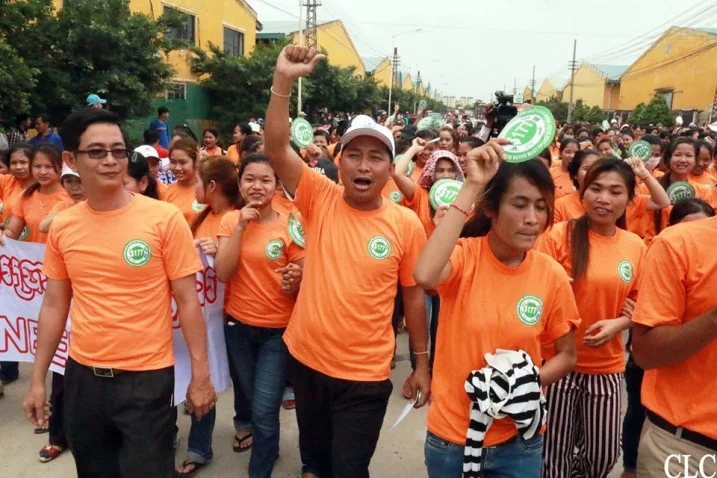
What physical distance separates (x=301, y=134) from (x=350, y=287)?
12.8 ft

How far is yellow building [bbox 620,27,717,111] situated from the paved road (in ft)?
125

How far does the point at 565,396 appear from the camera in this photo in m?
2.69

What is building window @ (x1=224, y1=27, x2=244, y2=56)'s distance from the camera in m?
22.4

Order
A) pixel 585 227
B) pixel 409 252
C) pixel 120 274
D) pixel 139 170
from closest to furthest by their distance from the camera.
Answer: pixel 120 274
pixel 409 252
pixel 585 227
pixel 139 170

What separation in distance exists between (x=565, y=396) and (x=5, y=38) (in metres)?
10.8

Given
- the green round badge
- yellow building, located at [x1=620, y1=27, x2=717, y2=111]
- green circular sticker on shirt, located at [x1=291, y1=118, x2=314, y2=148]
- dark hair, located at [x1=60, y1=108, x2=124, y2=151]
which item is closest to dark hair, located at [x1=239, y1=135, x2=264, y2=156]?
green circular sticker on shirt, located at [x1=291, y1=118, x2=314, y2=148]

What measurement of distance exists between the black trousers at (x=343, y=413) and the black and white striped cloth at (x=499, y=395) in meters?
0.53

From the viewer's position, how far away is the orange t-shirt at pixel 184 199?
161 inches

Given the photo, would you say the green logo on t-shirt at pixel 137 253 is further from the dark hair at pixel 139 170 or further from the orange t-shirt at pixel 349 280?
the dark hair at pixel 139 170

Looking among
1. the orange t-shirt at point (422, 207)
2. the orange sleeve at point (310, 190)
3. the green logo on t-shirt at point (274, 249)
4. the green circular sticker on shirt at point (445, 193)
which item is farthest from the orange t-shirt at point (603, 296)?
the orange t-shirt at point (422, 207)

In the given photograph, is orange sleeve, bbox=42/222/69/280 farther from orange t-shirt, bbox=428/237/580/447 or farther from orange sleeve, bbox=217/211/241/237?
orange t-shirt, bbox=428/237/580/447

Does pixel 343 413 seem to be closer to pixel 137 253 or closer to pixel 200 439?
pixel 137 253

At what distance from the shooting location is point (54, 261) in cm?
242

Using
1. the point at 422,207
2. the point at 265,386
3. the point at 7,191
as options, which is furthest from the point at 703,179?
the point at 7,191
